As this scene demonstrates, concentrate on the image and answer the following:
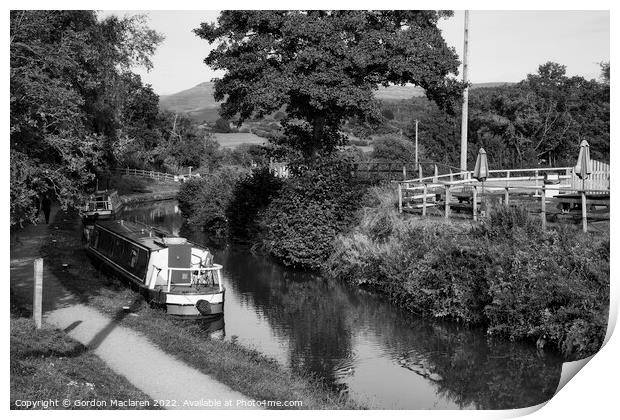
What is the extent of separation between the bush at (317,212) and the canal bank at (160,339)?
7.67 meters

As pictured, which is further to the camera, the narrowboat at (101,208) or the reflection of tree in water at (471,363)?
the narrowboat at (101,208)

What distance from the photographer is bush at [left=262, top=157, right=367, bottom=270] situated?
2864 cm

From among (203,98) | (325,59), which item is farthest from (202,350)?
(203,98)

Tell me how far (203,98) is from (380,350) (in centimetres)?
4535

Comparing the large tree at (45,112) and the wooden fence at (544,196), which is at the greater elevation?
the large tree at (45,112)

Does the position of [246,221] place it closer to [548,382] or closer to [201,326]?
[201,326]

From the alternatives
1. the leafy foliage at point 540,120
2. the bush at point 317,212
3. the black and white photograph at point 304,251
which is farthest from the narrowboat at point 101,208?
the leafy foliage at point 540,120

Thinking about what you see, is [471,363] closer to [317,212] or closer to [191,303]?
[191,303]

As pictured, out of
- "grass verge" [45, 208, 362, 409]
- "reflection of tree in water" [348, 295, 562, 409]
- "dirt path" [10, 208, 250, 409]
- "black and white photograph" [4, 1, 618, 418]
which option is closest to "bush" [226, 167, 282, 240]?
"black and white photograph" [4, 1, 618, 418]

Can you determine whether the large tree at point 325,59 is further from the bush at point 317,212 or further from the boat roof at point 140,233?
the boat roof at point 140,233

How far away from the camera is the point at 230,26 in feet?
96.5

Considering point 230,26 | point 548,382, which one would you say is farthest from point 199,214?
point 548,382

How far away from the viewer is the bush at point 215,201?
40.3 metres

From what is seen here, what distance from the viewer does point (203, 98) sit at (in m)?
60.7
